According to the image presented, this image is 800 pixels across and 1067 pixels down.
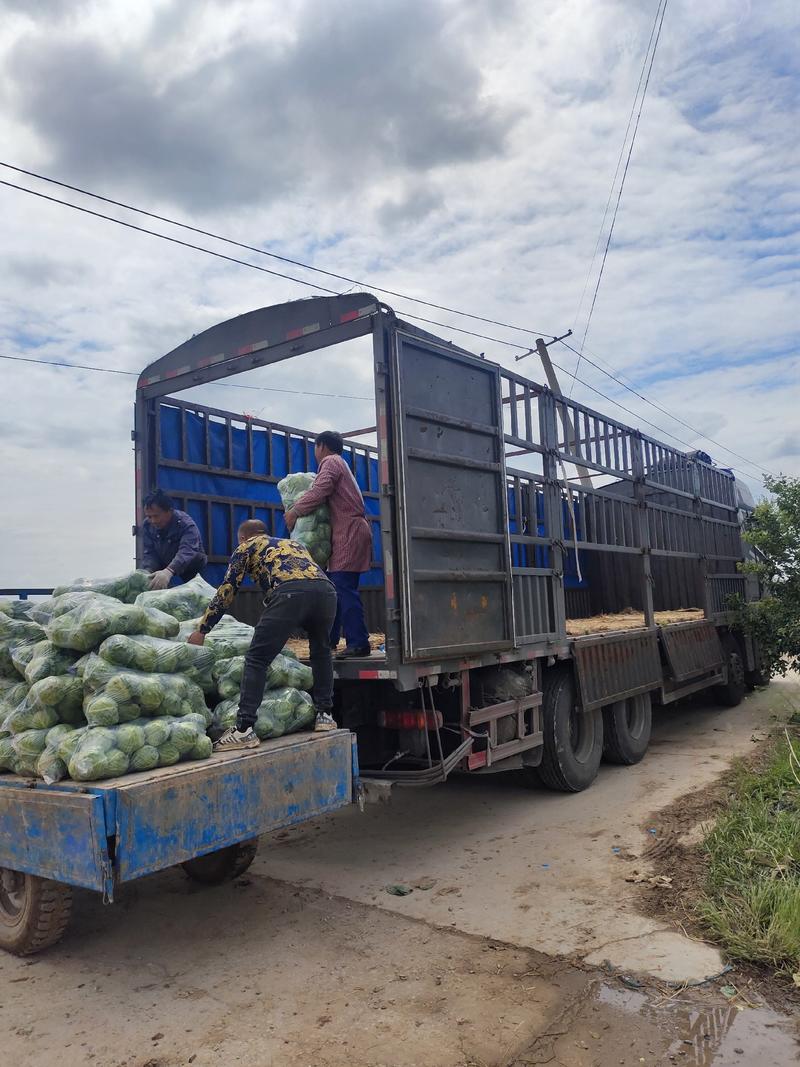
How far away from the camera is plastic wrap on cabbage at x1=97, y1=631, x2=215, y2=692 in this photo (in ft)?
12.0

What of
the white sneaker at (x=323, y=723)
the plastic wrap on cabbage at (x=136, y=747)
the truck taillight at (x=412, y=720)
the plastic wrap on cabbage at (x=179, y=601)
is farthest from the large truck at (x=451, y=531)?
the plastic wrap on cabbage at (x=136, y=747)

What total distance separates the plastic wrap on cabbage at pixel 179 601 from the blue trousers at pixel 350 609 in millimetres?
841

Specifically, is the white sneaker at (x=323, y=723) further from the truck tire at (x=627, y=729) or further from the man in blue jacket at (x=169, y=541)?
the truck tire at (x=627, y=729)

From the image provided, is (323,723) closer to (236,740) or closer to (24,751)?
(236,740)

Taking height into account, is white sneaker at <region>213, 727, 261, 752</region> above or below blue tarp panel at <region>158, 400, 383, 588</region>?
below

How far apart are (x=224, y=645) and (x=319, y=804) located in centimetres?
98

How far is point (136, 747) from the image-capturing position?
3.40 metres

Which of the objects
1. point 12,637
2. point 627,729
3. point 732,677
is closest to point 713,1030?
point 12,637

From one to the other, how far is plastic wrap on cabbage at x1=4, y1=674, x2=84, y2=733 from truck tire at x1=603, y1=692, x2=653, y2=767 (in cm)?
479

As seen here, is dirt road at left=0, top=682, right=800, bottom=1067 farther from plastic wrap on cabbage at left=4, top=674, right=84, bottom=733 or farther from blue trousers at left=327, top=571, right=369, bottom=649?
blue trousers at left=327, top=571, right=369, bottom=649

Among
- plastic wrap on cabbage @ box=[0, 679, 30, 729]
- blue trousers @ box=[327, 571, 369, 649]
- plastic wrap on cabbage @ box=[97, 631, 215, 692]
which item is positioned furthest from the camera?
blue trousers @ box=[327, 571, 369, 649]

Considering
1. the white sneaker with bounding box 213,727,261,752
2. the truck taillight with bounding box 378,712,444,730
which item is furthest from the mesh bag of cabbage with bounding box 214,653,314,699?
the truck taillight with bounding box 378,712,444,730

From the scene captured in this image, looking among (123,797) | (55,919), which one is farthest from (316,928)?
(123,797)

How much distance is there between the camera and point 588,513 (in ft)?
24.2
